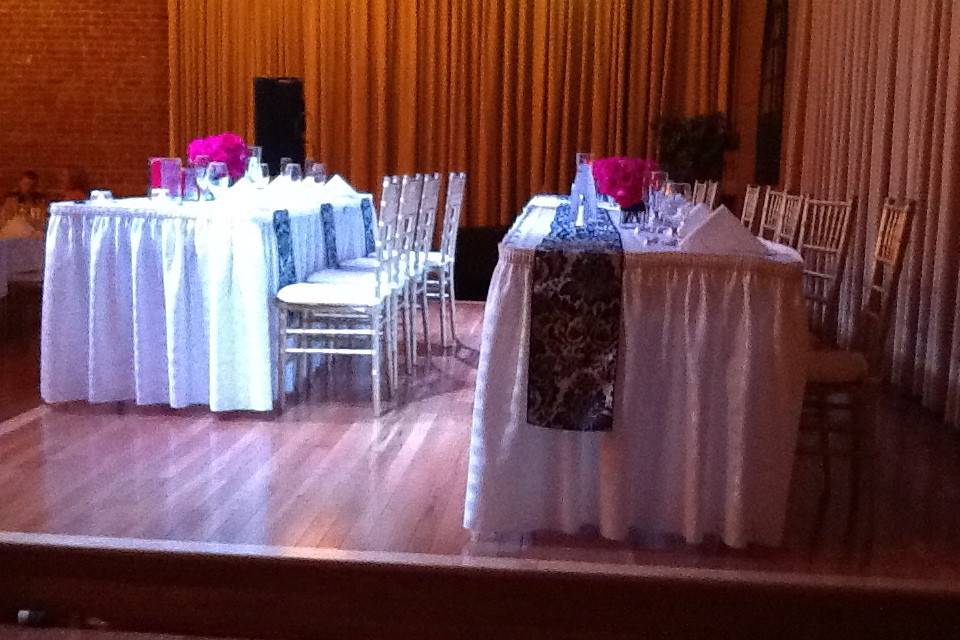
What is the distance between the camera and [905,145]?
492 cm

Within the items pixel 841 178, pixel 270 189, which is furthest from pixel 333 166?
pixel 841 178

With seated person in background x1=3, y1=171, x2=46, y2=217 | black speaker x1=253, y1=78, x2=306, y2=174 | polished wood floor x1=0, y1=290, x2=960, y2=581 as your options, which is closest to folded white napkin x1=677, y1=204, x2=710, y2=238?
polished wood floor x1=0, y1=290, x2=960, y2=581

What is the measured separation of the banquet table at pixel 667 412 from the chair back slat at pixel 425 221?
2.12 metres

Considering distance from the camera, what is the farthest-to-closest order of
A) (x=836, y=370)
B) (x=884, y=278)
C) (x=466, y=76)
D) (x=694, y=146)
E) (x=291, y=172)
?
(x=466, y=76), (x=694, y=146), (x=291, y=172), (x=884, y=278), (x=836, y=370)

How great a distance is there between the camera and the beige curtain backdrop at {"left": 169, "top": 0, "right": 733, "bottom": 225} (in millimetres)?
7816

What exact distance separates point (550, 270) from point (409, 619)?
1.08m

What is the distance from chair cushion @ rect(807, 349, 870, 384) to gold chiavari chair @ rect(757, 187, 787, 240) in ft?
6.05

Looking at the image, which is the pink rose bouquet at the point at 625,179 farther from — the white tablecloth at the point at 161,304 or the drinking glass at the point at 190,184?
the drinking glass at the point at 190,184

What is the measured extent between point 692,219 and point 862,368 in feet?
2.21

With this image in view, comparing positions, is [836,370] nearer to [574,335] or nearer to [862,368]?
[862,368]

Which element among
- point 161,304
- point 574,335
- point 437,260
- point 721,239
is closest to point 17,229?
point 161,304

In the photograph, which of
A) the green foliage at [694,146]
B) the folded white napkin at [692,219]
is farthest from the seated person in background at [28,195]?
the folded white napkin at [692,219]

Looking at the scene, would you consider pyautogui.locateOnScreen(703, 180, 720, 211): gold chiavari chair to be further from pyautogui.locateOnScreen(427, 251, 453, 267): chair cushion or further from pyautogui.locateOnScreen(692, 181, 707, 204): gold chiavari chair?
pyautogui.locateOnScreen(427, 251, 453, 267): chair cushion

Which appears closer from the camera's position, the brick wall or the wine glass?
the wine glass
